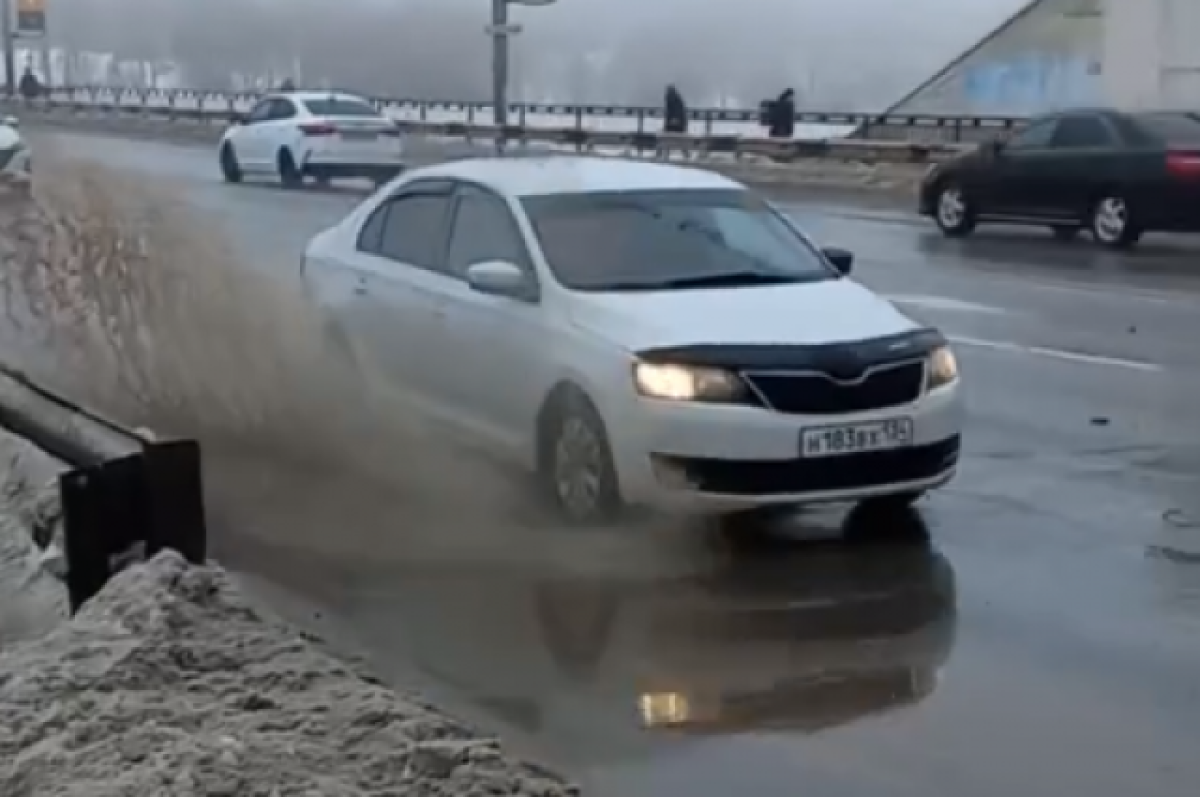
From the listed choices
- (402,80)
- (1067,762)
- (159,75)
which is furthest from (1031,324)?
(159,75)

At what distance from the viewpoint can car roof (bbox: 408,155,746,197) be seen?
33.4 feet

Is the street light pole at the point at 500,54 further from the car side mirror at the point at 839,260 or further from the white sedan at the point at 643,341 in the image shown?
the car side mirror at the point at 839,260

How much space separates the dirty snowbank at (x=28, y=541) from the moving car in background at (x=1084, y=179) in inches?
713

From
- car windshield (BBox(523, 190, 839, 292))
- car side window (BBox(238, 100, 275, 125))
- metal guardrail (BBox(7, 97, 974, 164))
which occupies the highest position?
car windshield (BBox(523, 190, 839, 292))

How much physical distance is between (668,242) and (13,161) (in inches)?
554

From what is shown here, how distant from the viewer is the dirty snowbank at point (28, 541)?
6.95 m

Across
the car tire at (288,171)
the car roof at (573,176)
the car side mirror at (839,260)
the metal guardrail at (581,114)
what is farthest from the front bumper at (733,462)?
the metal guardrail at (581,114)

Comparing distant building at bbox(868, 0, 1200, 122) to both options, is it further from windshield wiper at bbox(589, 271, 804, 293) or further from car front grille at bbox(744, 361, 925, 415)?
car front grille at bbox(744, 361, 925, 415)

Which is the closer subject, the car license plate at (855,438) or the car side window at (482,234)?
the car license plate at (855,438)

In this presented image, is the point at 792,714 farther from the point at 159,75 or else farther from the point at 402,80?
the point at 159,75

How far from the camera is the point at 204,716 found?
5.19 m

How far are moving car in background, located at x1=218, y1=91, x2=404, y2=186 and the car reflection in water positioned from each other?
1082 inches

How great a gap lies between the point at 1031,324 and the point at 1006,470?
20.1 feet

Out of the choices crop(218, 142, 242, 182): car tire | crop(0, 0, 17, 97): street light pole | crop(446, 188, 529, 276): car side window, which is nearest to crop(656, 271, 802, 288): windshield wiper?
crop(446, 188, 529, 276): car side window
